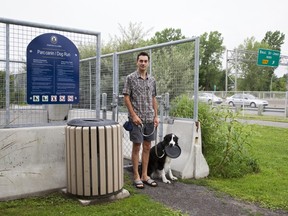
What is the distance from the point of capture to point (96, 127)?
13.3ft

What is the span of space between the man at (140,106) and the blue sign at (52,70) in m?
0.87

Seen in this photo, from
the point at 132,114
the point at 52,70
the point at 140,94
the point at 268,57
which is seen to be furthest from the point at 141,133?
the point at 268,57

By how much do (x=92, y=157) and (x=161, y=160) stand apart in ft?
5.32

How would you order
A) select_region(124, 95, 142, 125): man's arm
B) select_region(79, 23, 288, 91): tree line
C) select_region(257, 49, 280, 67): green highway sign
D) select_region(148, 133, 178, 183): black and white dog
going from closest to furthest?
select_region(124, 95, 142, 125): man's arm
select_region(148, 133, 178, 183): black and white dog
select_region(257, 49, 280, 67): green highway sign
select_region(79, 23, 288, 91): tree line

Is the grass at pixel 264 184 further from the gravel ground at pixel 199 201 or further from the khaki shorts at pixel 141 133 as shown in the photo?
the khaki shorts at pixel 141 133

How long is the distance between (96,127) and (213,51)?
208ft

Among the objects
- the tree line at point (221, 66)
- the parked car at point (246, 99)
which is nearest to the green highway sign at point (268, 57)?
the parked car at point (246, 99)

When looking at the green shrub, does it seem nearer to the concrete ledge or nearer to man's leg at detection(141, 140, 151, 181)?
man's leg at detection(141, 140, 151, 181)

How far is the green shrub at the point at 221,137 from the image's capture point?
234 inches

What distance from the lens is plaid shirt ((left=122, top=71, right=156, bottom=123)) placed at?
496 cm

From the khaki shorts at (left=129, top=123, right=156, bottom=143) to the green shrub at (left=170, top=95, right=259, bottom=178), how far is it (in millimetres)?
1316

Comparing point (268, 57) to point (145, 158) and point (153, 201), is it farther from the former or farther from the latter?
point (153, 201)

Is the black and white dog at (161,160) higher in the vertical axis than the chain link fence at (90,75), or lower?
lower

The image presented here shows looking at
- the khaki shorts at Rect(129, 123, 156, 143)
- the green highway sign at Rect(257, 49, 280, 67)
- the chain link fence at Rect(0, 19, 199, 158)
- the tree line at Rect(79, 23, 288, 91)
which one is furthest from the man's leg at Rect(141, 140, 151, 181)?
the tree line at Rect(79, 23, 288, 91)
